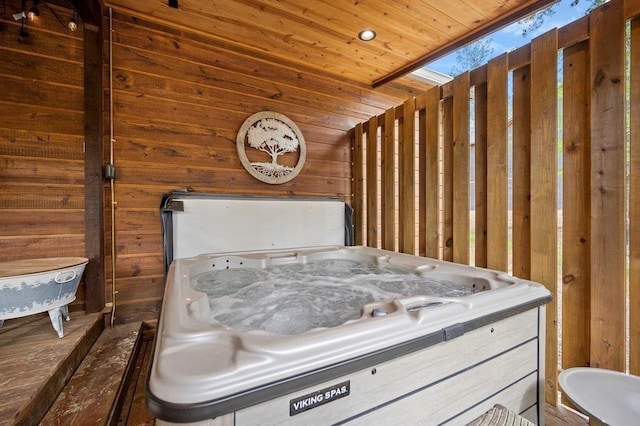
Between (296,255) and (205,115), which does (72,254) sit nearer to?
(205,115)

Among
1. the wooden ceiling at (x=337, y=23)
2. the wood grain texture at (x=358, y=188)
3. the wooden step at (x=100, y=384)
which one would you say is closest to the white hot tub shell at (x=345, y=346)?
the wooden step at (x=100, y=384)

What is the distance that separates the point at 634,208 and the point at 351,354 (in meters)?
1.37

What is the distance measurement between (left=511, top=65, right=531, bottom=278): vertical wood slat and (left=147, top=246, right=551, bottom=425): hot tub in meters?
A: 0.27

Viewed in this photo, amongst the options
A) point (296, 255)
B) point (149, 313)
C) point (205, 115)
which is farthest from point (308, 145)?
point (149, 313)

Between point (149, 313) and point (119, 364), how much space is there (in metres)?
0.60

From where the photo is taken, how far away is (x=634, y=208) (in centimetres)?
A: 115

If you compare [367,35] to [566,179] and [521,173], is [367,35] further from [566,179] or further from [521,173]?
[566,179]

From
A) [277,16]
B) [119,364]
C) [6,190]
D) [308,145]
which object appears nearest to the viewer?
[119,364]

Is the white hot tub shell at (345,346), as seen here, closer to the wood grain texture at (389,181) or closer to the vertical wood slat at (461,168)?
the vertical wood slat at (461,168)

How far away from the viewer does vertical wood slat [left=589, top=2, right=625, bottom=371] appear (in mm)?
1154

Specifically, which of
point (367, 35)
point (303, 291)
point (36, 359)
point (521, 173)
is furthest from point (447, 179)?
point (36, 359)

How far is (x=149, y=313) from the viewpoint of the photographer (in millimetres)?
2109

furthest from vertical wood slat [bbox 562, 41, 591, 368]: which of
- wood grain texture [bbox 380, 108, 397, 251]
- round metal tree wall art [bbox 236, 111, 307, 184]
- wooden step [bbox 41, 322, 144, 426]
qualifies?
wooden step [bbox 41, 322, 144, 426]

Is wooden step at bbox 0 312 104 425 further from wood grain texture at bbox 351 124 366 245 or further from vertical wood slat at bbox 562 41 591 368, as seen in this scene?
vertical wood slat at bbox 562 41 591 368
